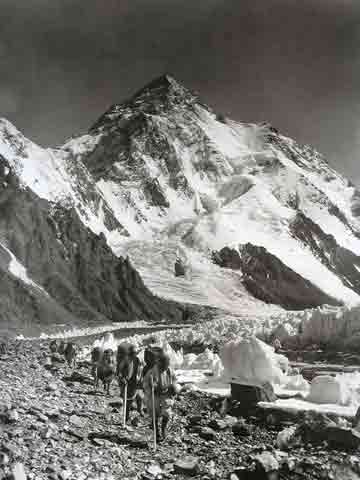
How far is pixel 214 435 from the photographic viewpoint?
1392 centimetres

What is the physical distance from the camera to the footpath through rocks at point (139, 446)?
404 inches

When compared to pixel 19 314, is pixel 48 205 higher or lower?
higher

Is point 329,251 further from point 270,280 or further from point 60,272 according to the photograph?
point 60,272

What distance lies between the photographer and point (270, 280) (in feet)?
470

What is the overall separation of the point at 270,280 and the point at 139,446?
437 feet

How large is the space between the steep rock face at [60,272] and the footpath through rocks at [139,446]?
46.6m

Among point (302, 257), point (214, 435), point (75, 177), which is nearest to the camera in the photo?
point (214, 435)

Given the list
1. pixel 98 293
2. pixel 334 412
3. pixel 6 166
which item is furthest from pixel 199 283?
pixel 334 412

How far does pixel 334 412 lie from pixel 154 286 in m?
103

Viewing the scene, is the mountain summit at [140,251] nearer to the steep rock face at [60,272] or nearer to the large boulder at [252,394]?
the steep rock face at [60,272]

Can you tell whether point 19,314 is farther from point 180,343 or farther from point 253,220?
point 253,220

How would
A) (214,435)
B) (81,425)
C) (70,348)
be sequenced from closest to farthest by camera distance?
(81,425) → (214,435) → (70,348)

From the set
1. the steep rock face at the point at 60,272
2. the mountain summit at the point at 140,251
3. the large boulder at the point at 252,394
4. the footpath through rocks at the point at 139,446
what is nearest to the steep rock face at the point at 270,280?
the mountain summit at the point at 140,251

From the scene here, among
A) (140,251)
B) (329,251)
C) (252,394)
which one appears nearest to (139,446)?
(252,394)
